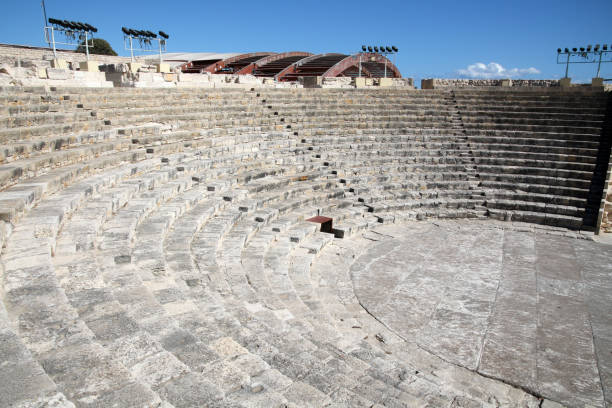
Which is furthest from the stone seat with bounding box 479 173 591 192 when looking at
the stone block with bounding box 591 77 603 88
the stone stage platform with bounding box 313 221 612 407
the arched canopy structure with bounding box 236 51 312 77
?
the arched canopy structure with bounding box 236 51 312 77

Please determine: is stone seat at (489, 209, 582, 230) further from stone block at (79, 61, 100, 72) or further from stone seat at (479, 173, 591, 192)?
stone block at (79, 61, 100, 72)

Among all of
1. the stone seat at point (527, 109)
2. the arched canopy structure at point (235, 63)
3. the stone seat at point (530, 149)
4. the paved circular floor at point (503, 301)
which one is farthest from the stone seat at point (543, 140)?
the arched canopy structure at point (235, 63)

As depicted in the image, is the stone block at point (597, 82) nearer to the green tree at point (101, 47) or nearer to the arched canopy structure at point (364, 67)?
the arched canopy structure at point (364, 67)

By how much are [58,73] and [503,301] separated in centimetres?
1163

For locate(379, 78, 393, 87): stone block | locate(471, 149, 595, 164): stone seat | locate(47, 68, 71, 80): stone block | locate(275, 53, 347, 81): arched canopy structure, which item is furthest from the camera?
locate(275, 53, 347, 81): arched canopy structure

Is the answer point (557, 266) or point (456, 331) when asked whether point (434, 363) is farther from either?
point (557, 266)

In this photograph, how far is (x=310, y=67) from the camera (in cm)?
4197

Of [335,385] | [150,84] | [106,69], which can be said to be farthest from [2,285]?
[106,69]

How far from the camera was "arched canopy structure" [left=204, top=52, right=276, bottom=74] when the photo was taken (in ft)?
130

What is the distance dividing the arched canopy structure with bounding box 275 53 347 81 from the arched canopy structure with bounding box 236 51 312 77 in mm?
1099

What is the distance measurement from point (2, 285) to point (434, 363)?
15.0 feet

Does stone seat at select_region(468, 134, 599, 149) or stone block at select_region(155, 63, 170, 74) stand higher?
stone block at select_region(155, 63, 170, 74)

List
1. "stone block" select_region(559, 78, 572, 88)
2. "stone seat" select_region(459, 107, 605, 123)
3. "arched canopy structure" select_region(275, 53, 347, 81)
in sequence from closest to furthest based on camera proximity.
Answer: "stone seat" select_region(459, 107, 605, 123) < "stone block" select_region(559, 78, 572, 88) < "arched canopy structure" select_region(275, 53, 347, 81)

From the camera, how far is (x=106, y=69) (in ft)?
47.2
